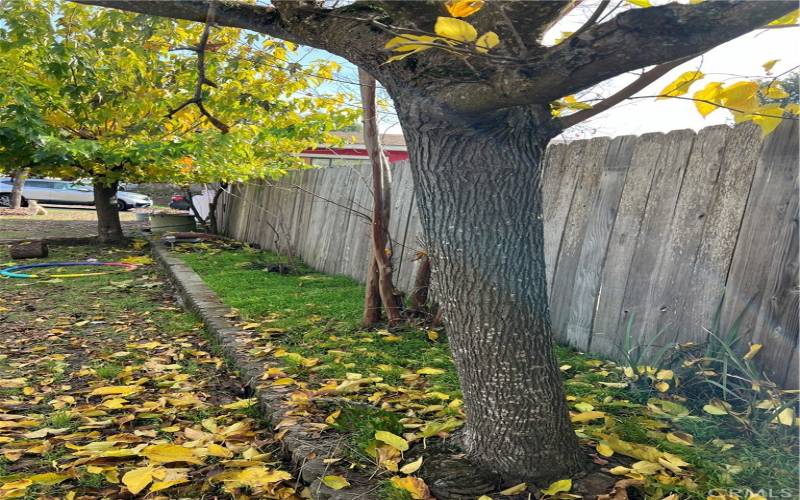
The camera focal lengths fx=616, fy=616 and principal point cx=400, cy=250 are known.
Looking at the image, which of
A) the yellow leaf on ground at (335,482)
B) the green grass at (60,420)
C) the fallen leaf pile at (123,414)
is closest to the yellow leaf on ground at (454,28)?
the yellow leaf on ground at (335,482)

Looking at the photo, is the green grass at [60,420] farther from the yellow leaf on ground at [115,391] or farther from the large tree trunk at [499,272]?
the large tree trunk at [499,272]

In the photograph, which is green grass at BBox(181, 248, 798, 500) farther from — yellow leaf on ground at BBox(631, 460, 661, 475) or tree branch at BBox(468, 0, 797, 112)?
tree branch at BBox(468, 0, 797, 112)

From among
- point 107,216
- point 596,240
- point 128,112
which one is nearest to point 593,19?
point 596,240

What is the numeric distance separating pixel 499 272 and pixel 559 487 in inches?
26.6

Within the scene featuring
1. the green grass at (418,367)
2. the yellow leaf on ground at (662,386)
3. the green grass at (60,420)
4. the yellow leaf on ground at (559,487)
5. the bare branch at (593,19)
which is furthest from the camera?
the green grass at (60,420)

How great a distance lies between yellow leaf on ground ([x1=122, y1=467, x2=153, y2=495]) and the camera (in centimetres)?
210

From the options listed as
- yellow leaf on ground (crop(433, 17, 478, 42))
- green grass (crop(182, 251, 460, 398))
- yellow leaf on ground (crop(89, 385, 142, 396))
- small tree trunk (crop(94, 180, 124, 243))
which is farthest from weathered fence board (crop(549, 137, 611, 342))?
small tree trunk (crop(94, 180, 124, 243))

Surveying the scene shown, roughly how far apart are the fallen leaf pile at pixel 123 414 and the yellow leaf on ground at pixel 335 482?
208 mm

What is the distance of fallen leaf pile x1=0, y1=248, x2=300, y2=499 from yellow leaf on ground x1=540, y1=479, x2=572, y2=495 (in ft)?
2.92

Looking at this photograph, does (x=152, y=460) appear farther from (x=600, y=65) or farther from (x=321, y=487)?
(x=600, y=65)

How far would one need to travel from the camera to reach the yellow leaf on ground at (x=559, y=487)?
186 cm

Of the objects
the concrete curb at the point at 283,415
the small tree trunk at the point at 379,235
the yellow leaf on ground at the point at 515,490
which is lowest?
the concrete curb at the point at 283,415

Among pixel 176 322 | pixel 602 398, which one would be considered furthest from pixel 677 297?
pixel 176 322

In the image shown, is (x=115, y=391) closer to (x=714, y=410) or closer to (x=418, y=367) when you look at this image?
(x=418, y=367)
